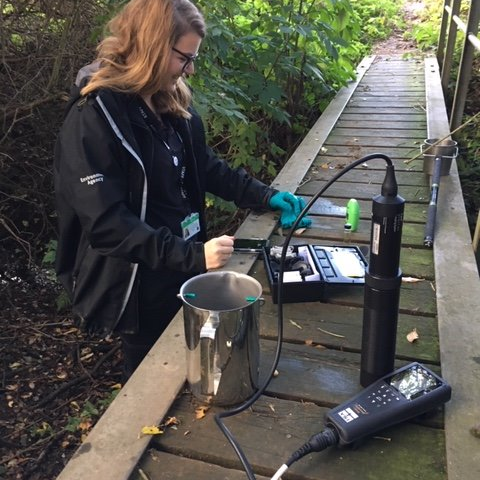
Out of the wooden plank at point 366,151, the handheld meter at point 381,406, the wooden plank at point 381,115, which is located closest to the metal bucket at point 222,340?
the handheld meter at point 381,406

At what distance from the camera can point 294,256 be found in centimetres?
222

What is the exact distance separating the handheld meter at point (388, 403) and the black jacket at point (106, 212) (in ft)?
2.46

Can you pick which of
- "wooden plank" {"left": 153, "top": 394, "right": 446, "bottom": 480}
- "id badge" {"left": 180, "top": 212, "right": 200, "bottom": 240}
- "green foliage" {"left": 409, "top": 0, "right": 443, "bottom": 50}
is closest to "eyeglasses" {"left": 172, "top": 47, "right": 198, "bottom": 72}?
"id badge" {"left": 180, "top": 212, "right": 200, "bottom": 240}

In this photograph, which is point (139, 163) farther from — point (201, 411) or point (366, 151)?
point (366, 151)

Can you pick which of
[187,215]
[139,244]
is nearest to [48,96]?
[187,215]

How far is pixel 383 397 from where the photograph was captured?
1.47 meters

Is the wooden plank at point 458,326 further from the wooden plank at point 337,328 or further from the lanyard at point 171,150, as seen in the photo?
the lanyard at point 171,150

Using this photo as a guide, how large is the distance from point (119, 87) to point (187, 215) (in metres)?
0.63

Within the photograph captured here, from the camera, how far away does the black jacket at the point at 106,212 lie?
182 centimetres

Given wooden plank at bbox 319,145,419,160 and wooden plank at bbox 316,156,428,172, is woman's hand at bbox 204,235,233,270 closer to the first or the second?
wooden plank at bbox 316,156,428,172

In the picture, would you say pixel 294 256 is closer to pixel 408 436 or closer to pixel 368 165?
pixel 408 436

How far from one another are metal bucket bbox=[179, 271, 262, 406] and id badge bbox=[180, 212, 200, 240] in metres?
0.67

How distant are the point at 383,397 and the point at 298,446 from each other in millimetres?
267

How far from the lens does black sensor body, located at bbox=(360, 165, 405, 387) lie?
1403 millimetres
